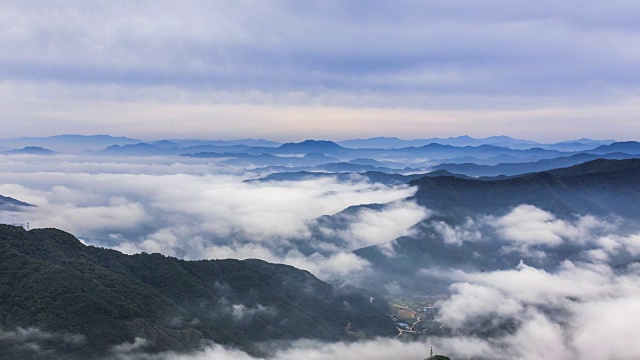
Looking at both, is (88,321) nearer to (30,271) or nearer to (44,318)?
(44,318)

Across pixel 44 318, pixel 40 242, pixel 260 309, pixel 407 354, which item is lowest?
pixel 407 354

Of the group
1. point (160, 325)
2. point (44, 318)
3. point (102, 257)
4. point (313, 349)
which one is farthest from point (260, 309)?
point (44, 318)

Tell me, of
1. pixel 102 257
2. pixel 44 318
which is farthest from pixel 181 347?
pixel 102 257

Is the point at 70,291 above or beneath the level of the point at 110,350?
above

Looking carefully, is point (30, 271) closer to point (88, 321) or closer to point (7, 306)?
point (7, 306)

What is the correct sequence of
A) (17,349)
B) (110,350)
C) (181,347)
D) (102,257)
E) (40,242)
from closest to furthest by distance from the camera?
(17,349), (110,350), (181,347), (40,242), (102,257)

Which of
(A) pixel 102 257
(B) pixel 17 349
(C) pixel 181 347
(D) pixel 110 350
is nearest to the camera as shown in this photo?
(B) pixel 17 349

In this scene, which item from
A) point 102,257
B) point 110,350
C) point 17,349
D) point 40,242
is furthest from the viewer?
point 102,257

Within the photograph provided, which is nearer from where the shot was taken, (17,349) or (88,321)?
(17,349)

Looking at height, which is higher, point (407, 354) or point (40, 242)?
point (40, 242)
